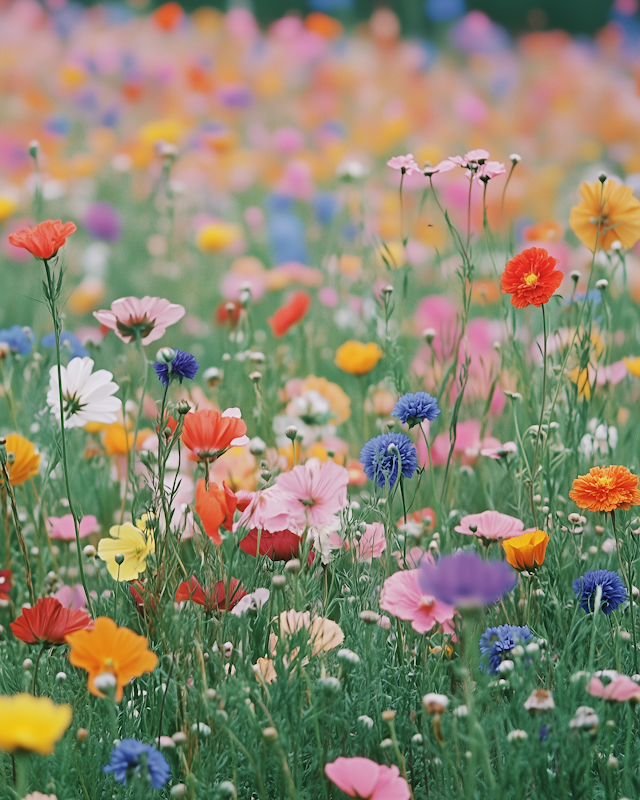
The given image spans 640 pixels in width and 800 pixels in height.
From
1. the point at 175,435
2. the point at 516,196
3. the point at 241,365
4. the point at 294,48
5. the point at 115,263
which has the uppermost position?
the point at 294,48

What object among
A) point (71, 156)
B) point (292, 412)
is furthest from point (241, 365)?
point (71, 156)

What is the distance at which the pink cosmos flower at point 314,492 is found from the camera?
86cm

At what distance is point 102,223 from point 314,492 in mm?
2204

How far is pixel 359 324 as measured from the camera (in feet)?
6.11

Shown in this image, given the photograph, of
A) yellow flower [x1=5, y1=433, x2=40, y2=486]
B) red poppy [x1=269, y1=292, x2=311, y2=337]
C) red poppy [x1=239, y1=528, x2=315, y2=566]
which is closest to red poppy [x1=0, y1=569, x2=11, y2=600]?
yellow flower [x1=5, y1=433, x2=40, y2=486]

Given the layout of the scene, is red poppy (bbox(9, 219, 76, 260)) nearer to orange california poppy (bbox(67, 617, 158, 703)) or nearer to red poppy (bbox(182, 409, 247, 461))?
red poppy (bbox(182, 409, 247, 461))

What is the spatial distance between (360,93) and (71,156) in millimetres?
1761

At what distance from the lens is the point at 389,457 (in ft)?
3.06

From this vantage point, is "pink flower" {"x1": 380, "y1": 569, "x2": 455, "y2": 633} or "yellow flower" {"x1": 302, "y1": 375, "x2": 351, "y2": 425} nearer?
"pink flower" {"x1": 380, "y1": 569, "x2": 455, "y2": 633}

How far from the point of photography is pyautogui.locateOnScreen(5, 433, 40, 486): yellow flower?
3.19 ft

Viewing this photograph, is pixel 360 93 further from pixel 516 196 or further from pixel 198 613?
pixel 198 613

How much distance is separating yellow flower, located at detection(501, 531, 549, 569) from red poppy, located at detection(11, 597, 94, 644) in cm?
45

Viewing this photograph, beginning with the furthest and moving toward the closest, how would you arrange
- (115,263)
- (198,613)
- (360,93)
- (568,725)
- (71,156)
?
(360,93) → (71,156) → (115,263) → (198,613) → (568,725)

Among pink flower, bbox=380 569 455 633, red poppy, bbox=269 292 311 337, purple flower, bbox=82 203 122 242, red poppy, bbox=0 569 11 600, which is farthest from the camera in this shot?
purple flower, bbox=82 203 122 242
